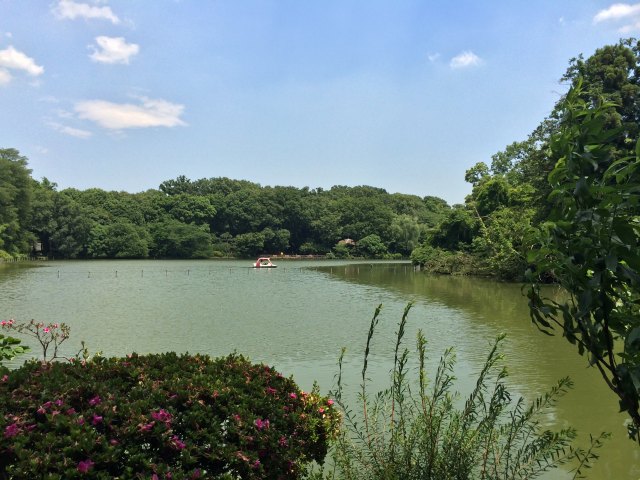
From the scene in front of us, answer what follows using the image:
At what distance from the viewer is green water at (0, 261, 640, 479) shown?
24.8 feet

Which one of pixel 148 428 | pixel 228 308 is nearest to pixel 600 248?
pixel 148 428

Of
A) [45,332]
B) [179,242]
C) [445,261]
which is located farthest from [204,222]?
[45,332]

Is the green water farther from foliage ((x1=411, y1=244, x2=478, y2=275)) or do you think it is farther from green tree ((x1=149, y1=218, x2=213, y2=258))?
green tree ((x1=149, y1=218, x2=213, y2=258))

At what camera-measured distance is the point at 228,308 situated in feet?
55.3

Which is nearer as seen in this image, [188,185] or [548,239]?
[548,239]

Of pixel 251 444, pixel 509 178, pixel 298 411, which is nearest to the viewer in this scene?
pixel 251 444

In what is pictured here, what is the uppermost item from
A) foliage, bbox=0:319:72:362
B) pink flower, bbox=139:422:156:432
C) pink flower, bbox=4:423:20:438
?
pink flower, bbox=4:423:20:438

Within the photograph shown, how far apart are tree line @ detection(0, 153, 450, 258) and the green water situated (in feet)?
117

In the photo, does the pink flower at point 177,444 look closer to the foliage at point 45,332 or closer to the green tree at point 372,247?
the foliage at point 45,332

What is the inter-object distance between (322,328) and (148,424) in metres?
11.1

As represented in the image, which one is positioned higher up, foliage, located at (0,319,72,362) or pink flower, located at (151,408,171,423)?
pink flower, located at (151,408,171,423)

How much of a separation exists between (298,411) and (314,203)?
2977 inches

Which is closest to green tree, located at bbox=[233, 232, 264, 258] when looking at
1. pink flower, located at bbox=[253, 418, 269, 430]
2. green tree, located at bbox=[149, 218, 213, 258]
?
green tree, located at bbox=[149, 218, 213, 258]

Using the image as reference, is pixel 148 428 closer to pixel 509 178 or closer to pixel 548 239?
pixel 548 239
